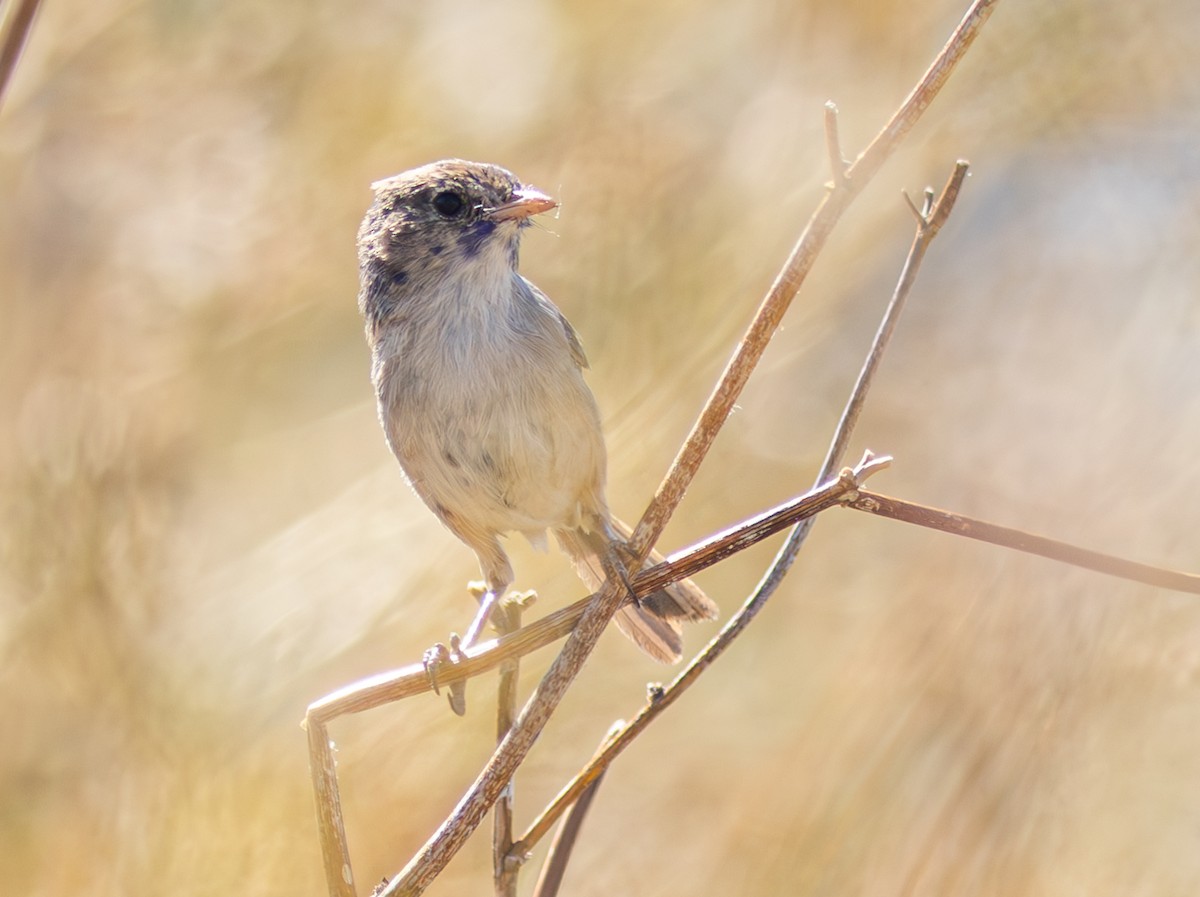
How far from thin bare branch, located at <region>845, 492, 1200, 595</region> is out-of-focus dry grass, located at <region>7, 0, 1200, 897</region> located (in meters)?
1.53

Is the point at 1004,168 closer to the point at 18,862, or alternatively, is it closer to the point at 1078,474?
the point at 1078,474

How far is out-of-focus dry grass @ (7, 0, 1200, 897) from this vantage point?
2.82 metres

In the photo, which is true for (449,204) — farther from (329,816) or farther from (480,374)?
(329,816)

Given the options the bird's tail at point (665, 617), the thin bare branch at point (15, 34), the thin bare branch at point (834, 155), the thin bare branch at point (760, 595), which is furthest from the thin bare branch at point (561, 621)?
the bird's tail at point (665, 617)

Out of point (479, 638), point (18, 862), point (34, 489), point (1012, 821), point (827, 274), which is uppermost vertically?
point (34, 489)

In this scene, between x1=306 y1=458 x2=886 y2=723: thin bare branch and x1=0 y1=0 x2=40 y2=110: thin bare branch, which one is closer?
x1=0 y1=0 x2=40 y2=110: thin bare branch

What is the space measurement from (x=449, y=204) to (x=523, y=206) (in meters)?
0.26

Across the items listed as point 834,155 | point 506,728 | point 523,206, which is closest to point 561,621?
point 506,728

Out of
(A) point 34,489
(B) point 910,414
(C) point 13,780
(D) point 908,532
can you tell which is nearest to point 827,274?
(B) point 910,414

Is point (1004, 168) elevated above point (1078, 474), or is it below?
above

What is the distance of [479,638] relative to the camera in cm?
304

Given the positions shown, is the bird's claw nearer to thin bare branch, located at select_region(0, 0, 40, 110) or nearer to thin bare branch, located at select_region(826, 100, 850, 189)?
thin bare branch, located at select_region(826, 100, 850, 189)

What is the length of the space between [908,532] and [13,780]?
290cm

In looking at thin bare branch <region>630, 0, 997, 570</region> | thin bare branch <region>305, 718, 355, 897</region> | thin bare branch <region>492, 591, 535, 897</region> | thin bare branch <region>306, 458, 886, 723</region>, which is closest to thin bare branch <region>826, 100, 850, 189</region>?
thin bare branch <region>630, 0, 997, 570</region>
